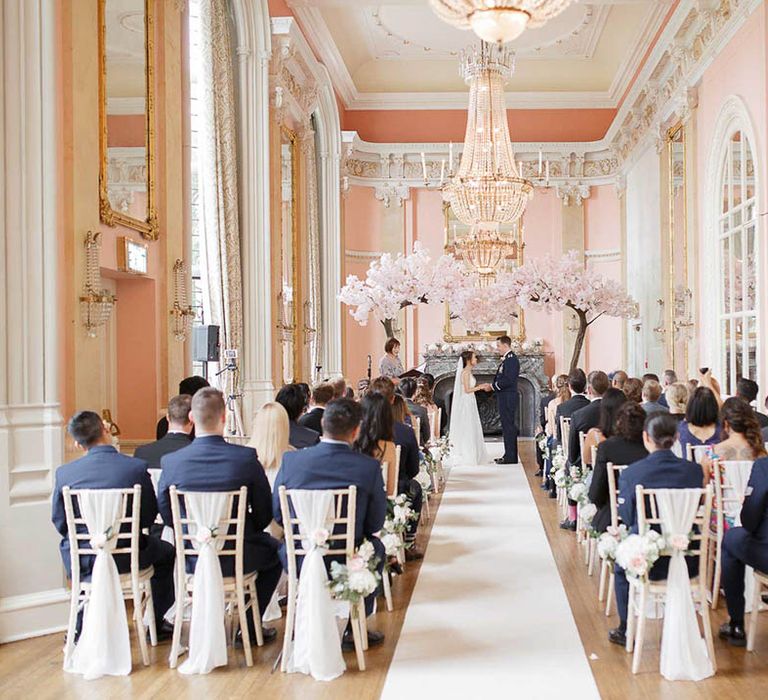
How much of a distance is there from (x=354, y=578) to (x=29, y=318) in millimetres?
2696

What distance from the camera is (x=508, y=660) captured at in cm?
493

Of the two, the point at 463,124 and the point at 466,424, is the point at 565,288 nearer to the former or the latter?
the point at 466,424

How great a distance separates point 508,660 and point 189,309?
15.9ft

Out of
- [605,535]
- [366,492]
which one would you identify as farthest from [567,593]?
[366,492]

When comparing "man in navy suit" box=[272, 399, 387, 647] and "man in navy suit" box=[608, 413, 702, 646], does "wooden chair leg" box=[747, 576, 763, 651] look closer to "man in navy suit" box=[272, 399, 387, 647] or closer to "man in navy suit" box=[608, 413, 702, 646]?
"man in navy suit" box=[608, 413, 702, 646]

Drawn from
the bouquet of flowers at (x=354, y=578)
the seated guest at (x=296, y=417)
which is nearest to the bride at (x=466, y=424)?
the seated guest at (x=296, y=417)

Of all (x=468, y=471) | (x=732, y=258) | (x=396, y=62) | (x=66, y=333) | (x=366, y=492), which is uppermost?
(x=396, y=62)

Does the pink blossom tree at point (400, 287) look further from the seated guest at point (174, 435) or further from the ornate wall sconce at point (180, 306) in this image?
the seated guest at point (174, 435)


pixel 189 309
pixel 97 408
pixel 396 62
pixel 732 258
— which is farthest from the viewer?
pixel 396 62

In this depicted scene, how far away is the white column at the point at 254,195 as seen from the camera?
35.8ft

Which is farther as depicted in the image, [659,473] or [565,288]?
[565,288]

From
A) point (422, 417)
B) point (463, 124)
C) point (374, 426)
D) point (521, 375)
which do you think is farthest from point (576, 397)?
point (463, 124)

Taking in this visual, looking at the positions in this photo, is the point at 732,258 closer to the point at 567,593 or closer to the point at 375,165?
the point at 567,593

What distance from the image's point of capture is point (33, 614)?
556 cm
